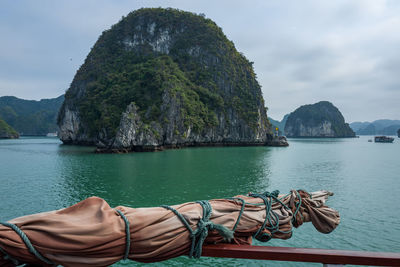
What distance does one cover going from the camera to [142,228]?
6.96 feet

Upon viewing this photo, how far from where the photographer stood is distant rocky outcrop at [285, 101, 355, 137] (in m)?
166

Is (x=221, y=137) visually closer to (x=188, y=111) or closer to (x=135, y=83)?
(x=188, y=111)

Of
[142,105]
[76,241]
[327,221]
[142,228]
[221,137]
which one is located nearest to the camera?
[76,241]

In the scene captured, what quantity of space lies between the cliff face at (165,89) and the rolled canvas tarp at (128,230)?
47.2 m

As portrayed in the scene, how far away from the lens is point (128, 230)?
6.74 feet

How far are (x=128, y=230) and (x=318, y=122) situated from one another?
7253 inches

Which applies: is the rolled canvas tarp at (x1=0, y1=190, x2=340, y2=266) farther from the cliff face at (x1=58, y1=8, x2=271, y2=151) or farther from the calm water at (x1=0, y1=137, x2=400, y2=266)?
the cliff face at (x1=58, y1=8, x2=271, y2=151)

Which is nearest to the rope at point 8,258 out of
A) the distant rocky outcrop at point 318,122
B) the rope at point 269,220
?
the rope at point 269,220

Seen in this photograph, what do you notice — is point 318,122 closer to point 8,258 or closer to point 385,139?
point 385,139

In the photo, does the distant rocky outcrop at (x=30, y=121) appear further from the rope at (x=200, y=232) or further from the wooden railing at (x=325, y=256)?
the wooden railing at (x=325, y=256)

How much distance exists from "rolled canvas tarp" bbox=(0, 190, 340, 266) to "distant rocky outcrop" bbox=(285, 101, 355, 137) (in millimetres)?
182168

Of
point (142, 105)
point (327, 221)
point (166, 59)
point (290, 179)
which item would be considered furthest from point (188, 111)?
point (327, 221)

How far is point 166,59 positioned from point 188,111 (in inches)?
813

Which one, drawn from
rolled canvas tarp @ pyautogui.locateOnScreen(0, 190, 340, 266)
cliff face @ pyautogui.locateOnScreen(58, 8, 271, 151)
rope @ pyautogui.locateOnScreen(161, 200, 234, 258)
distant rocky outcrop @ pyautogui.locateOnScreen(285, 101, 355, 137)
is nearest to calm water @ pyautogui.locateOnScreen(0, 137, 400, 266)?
rolled canvas tarp @ pyautogui.locateOnScreen(0, 190, 340, 266)
